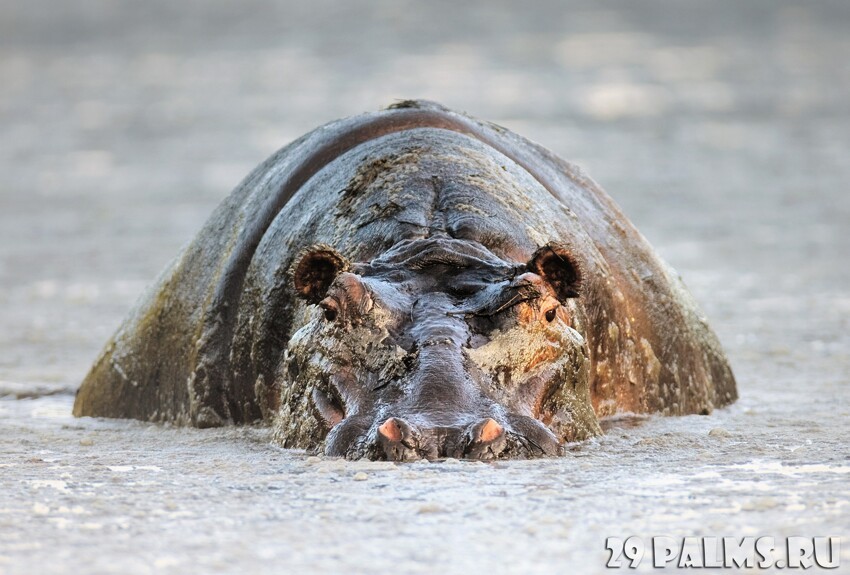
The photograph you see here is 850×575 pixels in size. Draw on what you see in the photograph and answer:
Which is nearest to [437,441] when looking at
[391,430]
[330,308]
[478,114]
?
[391,430]

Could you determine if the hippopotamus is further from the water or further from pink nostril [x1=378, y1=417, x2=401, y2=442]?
the water

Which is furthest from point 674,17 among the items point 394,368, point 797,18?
point 394,368

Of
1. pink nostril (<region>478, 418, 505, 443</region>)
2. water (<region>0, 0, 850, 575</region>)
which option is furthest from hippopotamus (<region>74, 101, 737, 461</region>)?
water (<region>0, 0, 850, 575</region>)

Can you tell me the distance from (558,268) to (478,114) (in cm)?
1622

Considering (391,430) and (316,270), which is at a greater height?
(316,270)

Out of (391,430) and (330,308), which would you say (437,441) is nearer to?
(391,430)

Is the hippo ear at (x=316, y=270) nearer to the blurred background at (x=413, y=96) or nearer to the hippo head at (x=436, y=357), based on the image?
the hippo head at (x=436, y=357)

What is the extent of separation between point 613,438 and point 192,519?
6.89ft

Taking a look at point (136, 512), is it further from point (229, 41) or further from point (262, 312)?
point (229, 41)

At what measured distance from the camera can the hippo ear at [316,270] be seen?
232 inches

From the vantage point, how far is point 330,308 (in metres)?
5.76

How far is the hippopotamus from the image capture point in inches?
218

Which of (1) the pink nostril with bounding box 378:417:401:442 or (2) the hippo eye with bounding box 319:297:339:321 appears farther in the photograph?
(2) the hippo eye with bounding box 319:297:339:321

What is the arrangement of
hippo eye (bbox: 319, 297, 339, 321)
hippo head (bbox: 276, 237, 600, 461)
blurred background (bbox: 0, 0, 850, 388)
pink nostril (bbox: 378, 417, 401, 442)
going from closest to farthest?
pink nostril (bbox: 378, 417, 401, 442) → hippo head (bbox: 276, 237, 600, 461) → hippo eye (bbox: 319, 297, 339, 321) → blurred background (bbox: 0, 0, 850, 388)
